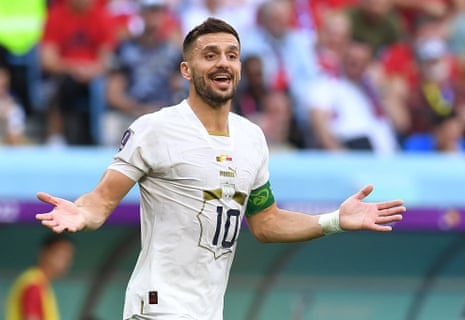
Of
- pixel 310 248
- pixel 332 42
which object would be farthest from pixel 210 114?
pixel 332 42

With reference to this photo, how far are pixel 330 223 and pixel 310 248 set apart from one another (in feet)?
18.4

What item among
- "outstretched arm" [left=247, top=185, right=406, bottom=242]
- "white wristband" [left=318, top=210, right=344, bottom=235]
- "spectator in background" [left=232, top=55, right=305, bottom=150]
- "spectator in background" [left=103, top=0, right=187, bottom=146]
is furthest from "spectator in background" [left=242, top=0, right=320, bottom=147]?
"white wristband" [left=318, top=210, right=344, bottom=235]

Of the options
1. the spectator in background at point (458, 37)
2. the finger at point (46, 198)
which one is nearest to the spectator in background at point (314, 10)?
the spectator in background at point (458, 37)

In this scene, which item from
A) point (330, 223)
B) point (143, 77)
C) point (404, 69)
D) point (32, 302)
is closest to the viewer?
point (330, 223)

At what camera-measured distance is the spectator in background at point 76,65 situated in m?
10.9

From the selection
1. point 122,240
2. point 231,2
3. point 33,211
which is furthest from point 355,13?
point 33,211

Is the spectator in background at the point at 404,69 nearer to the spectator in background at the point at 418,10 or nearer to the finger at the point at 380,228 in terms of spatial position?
the spectator in background at the point at 418,10

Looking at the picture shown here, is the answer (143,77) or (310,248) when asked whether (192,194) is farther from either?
(310,248)

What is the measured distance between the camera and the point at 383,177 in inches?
407

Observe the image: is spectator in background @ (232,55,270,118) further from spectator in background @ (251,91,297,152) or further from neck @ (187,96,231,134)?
neck @ (187,96,231,134)

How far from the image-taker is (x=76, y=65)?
435 inches

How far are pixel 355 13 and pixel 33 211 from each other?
4.94 meters

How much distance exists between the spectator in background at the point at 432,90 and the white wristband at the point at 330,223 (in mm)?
6705

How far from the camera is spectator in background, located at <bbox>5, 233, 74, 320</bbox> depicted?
9.45m
